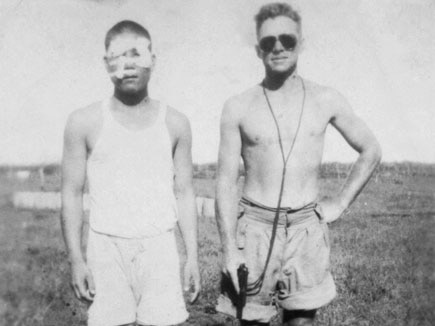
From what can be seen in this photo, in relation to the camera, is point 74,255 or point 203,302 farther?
point 203,302

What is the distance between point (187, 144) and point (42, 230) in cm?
421

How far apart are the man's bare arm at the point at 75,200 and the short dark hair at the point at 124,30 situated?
0.49 meters

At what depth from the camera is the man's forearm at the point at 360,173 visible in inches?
123

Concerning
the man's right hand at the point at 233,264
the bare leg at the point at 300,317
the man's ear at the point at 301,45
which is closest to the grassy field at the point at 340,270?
the bare leg at the point at 300,317

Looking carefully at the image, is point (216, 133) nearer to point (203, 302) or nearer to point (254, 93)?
point (254, 93)

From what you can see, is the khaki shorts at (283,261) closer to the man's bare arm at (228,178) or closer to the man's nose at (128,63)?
the man's bare arm at (228,178)

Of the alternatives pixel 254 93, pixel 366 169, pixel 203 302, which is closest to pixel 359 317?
pixel 203 302

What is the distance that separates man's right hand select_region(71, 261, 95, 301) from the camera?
2646mm

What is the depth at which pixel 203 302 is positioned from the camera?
14.8 feet

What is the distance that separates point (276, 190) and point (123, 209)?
0.91 meters

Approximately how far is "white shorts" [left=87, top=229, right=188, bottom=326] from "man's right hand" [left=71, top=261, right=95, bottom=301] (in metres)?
0.03

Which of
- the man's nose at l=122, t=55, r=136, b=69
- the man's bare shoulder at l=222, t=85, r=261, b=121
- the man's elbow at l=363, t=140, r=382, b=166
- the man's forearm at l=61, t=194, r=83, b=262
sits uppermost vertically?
the man's nose at l=122, t=55, r=136, b=69

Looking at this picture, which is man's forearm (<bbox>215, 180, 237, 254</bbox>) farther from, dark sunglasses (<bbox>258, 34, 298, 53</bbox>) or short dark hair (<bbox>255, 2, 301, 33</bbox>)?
short dark hair (<bbox>255, 2, 301, 33</bbox>)

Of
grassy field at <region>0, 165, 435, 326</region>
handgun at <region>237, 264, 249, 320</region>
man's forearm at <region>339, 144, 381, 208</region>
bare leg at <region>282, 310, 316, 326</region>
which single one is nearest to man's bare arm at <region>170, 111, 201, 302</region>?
handgun at <region>237, 264, 249, 320</region>
